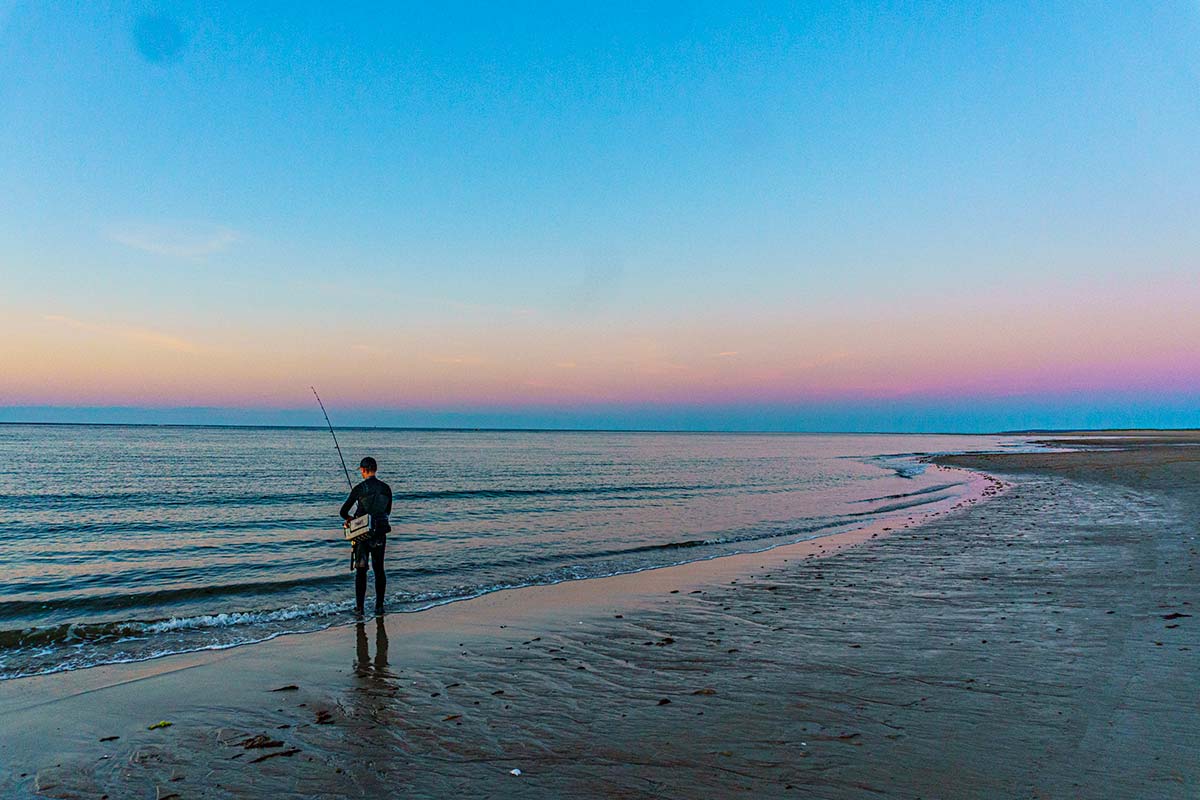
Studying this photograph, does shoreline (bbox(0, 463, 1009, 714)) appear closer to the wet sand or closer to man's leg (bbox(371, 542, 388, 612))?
the wet sand

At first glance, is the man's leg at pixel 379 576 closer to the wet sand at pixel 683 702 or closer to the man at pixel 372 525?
the man at pixel 372 525

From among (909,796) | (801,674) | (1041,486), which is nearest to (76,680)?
(801,674)

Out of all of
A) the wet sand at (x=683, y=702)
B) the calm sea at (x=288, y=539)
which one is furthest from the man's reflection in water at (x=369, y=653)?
the calm sea at (x=288, y=539)

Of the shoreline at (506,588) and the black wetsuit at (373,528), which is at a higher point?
the black wetsuit at (373,528)

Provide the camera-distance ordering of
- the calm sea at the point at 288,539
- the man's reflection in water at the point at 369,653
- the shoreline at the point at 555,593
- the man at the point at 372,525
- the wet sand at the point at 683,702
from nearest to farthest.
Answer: the wet sand at the point at 683,702, the man's reflection in water at the point at 369,653, the shoreline at the point at 555,593, the calm sea at the point at 288,539, the man at the point at 372,525

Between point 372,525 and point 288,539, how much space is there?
9318 mm

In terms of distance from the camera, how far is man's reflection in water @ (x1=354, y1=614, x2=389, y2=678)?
8.00 metres

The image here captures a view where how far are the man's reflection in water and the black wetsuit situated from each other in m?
0.73

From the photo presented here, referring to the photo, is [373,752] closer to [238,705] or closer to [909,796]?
[238,705]

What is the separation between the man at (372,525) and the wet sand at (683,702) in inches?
31.0

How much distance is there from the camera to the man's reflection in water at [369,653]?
800 cm

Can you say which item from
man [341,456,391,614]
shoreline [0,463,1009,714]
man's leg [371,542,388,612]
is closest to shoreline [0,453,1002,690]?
shoreline [0,463,1009,714]

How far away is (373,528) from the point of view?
1113cm

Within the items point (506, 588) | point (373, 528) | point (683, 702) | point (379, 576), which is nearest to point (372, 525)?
point (373, 528)
